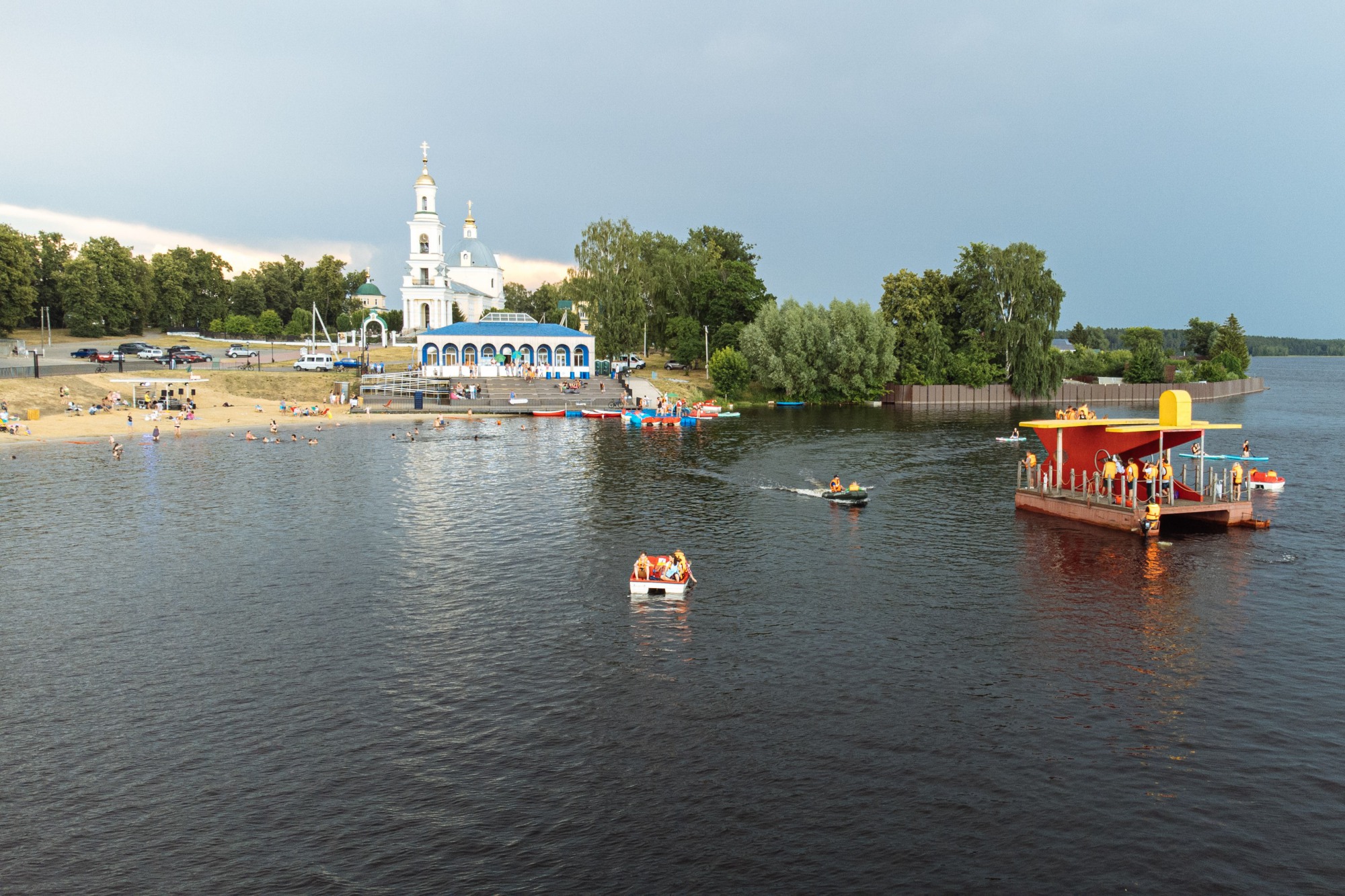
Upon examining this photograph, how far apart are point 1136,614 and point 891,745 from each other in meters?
15.6

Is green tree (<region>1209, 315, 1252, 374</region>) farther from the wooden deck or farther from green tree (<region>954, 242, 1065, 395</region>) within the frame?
the wooden deck

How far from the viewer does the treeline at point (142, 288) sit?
138750 millimetres

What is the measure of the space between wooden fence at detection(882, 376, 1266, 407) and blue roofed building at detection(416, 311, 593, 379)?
46.8 m

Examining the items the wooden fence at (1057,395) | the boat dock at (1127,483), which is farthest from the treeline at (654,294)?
the boat dock at (1127,483)

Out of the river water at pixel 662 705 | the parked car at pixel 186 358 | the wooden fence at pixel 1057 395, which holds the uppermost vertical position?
the parked car at pixel 186 358

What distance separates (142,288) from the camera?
16150cm

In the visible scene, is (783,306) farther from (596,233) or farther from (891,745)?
(891,745)

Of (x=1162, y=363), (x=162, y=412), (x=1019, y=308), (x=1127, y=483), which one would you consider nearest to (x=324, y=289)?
(x=162, y=412)

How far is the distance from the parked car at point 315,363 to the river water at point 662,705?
242 ft

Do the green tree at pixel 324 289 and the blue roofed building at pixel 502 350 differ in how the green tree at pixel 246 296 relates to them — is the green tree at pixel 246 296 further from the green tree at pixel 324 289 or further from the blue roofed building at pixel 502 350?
the blue roofed building at pixel 502 350

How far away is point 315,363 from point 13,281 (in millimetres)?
53982

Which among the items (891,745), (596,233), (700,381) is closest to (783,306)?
(700,381)

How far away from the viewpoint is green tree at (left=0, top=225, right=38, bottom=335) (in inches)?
5182

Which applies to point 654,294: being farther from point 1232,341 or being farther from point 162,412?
point 1232,341
